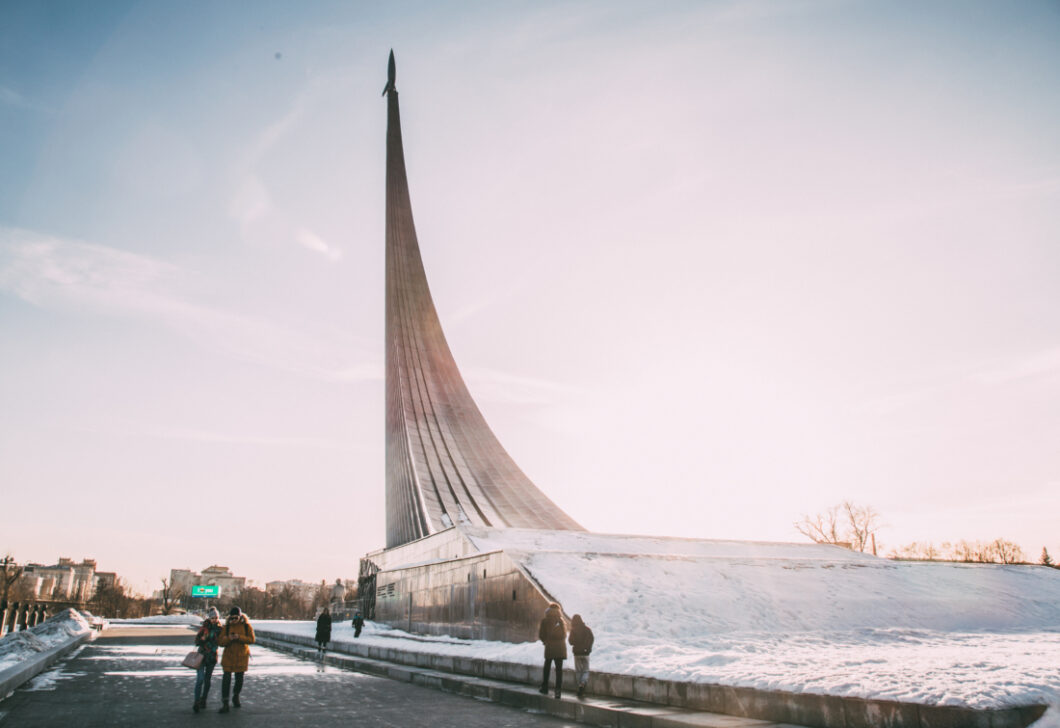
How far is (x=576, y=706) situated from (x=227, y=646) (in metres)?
3.03

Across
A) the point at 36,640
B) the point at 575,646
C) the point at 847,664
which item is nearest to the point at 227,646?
the point at 575,646

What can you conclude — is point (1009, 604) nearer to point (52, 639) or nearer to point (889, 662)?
point (889, 662)

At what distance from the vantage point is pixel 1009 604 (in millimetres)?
11797

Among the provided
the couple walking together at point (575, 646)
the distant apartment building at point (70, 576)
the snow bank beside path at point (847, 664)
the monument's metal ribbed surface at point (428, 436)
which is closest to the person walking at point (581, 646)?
the couple walking together at point (575, 646)

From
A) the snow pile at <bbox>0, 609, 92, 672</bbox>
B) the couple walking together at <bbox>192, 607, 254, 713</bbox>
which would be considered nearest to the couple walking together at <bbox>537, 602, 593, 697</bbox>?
the couple walking together at <bbox>192, 607, 254, 713</bbox>

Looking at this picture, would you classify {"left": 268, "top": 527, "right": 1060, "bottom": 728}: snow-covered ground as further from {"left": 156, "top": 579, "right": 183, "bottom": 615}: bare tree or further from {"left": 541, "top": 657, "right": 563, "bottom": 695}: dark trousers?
{"left": 156, "top": 579, "right": 183, "bottom": 615}: bare tree

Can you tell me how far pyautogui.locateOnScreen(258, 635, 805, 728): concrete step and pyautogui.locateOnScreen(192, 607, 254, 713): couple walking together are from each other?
216cm

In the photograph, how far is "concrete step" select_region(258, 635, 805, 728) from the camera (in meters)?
4.23

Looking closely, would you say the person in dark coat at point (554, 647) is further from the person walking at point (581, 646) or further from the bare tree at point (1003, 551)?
the bare tree at point (1003, 551)

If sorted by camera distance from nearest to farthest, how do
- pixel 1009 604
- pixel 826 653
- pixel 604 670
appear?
pixel 604 670
pixel 826 653
pixel 1009 604

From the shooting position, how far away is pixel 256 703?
559 cm

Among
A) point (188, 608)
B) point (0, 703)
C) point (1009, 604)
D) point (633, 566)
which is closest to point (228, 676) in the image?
point (0, 703)

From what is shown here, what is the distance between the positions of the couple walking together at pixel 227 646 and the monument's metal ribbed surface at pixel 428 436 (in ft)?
34.2

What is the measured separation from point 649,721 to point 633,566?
270 inches
